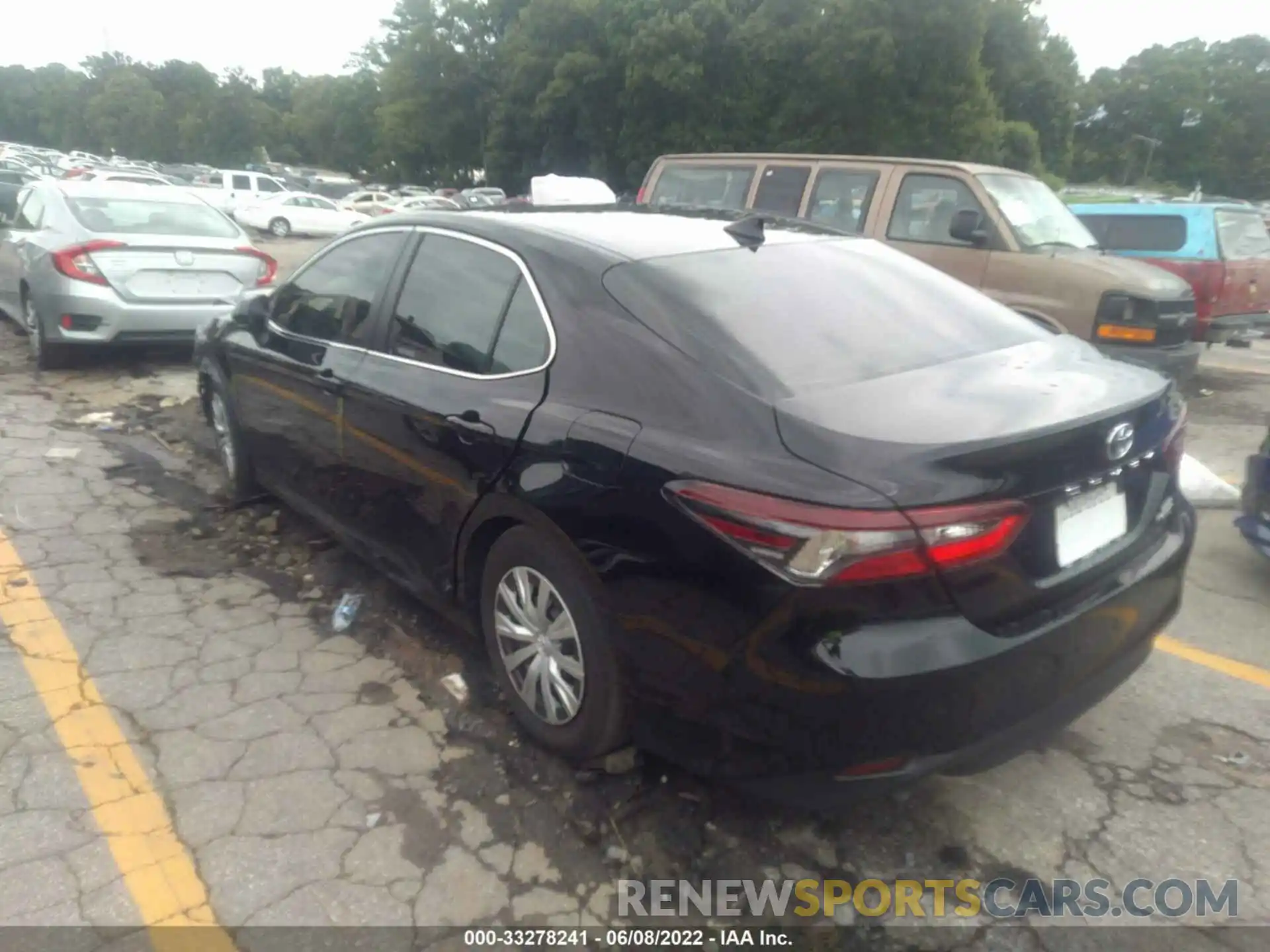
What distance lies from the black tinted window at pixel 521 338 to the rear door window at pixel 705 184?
578cm

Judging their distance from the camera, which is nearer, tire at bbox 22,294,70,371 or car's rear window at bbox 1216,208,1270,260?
tire at bbox 22,294,70,371

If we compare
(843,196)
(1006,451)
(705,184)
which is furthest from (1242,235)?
(1006,451)

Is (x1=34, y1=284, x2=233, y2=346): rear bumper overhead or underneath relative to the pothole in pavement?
overhead

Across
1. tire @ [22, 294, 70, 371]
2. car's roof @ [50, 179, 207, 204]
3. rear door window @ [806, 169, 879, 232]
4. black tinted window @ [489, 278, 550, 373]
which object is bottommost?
tire @ [22, 294, 70, 371]

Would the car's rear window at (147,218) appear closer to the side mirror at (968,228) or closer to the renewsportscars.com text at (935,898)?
the side mirror at (968,228)

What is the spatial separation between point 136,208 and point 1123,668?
8.28 meters

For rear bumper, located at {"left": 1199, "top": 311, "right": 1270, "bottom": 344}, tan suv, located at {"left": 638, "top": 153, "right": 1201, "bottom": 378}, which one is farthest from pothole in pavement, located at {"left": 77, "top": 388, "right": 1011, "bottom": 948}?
rear bumper, located at {"left": 1199, "top": 311, "right": 1270, "bottom": 344}

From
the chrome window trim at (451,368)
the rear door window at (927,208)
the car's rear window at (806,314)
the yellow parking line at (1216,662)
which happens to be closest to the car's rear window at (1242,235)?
the rear door window at (927,208)

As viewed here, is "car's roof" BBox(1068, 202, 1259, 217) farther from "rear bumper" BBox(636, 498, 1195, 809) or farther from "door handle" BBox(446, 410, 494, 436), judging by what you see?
"door handle" BBox(446, 410, 494, 436)

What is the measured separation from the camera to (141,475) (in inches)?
227

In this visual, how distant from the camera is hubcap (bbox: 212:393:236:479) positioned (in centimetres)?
516

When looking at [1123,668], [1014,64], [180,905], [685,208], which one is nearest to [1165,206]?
[685,208]

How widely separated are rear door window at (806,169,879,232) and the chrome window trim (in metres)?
5.07

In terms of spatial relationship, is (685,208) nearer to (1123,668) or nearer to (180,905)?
(1123,668)
